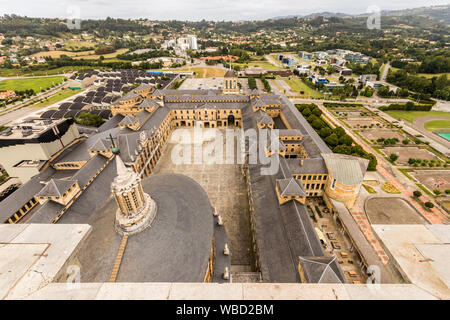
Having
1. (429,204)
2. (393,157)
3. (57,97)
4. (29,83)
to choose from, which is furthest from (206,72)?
(429,204)

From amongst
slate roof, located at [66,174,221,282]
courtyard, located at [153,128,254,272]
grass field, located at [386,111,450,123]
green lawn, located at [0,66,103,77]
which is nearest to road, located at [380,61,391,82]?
grass field, located at [386,111,450,123]

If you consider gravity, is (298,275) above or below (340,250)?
above

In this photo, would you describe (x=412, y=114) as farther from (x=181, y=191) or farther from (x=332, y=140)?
(x=181, y=191)

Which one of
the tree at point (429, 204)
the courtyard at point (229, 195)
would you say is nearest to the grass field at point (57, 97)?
the courtyard at point (229, 195)
